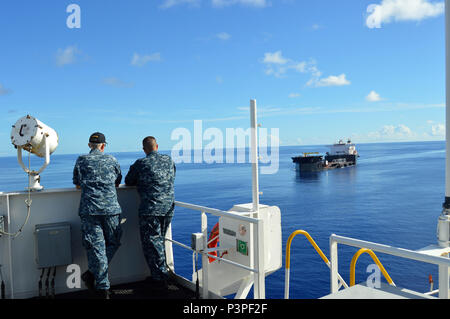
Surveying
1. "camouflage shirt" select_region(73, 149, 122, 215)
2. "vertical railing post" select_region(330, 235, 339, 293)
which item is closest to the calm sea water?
"camouflage shirt" select_region(73, 149, 122, 215)

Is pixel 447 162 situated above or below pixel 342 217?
above

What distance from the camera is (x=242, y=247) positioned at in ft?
15.4

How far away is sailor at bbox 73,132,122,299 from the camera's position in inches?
165

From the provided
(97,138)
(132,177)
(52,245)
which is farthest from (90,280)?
(97,138)

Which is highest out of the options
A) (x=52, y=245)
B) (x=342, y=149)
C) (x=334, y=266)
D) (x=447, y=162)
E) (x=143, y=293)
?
(x=342, y=149)

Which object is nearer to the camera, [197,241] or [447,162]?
[447,162]

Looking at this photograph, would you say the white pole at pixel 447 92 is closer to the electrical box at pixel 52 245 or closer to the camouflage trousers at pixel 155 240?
the camouflage trousers at pixel 155 240

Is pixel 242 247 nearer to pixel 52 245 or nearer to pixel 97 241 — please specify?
pixel 97 241

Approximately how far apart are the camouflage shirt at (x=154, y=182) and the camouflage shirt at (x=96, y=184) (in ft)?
1.11

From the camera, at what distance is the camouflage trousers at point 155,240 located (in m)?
4.54

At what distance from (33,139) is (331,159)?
374 ft

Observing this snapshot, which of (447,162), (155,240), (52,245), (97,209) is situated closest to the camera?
(447,162)

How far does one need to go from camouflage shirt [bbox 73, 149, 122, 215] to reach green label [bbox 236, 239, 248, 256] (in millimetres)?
1547
